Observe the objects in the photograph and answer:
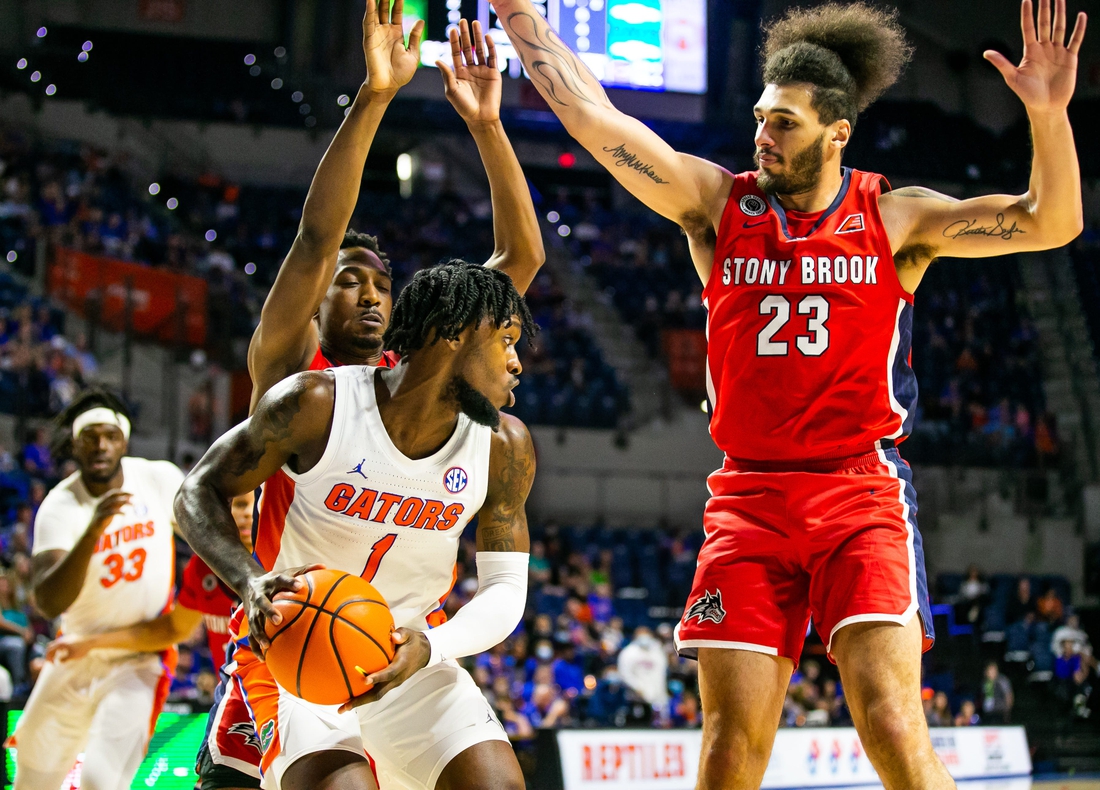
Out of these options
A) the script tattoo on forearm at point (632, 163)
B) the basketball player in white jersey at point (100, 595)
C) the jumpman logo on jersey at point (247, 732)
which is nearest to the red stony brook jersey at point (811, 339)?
the script tattoo on forearm at point (632, 163)

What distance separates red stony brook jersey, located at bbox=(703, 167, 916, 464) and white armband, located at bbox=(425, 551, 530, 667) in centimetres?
74

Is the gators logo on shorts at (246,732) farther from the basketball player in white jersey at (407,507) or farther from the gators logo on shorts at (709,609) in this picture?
the gators logo on shorts at (709,609)

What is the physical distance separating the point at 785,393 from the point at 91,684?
12.7 feet

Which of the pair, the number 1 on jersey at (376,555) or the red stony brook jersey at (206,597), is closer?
the number 1 on jersey at (376,555)

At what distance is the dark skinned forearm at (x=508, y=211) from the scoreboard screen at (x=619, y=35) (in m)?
12.0

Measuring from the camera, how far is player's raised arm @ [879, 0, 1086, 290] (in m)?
3.31

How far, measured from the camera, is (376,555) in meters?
3.21

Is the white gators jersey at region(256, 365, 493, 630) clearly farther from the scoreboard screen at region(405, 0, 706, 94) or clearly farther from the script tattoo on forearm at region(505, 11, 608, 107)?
the scoreboard screen at region(405, 0, 706, 94)

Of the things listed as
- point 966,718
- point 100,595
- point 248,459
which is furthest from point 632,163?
point 966,718

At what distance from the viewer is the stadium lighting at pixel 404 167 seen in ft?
75.2

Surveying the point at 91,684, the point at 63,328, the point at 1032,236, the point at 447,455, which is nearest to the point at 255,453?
the point at 447,455

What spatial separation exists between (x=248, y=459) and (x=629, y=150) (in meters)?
1.47

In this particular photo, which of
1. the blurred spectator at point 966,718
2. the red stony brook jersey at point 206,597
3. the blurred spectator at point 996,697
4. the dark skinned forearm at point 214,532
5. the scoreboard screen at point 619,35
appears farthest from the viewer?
the scoreboard screen at point 619,35

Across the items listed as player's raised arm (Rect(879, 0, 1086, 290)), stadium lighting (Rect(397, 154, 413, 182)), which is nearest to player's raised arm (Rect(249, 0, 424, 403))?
player's raised arm (Rect(879, 0, 1086, 290))
